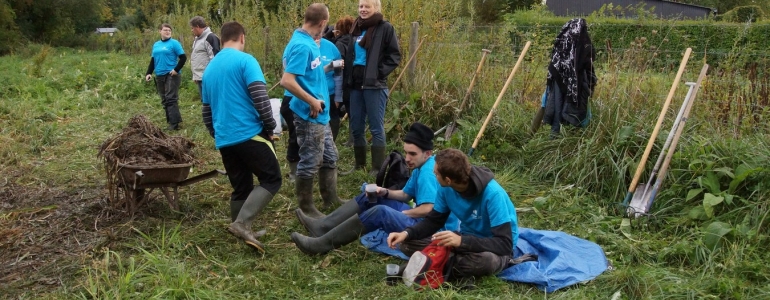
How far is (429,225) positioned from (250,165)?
1.40 metres

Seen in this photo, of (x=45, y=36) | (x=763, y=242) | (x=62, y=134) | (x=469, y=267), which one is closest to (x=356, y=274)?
(x=469, y=267)

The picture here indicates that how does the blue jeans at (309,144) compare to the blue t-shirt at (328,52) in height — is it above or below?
below

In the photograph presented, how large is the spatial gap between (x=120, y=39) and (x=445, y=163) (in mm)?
31634

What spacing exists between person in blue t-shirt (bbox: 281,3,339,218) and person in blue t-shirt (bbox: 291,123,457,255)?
508 millimetres

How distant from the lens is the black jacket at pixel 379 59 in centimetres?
639

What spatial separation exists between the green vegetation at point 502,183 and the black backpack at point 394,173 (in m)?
0.58

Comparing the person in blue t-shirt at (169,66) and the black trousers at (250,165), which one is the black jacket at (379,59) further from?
the person in blue t-shirt at (169,66)

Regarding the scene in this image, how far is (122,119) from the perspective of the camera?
10641 mm

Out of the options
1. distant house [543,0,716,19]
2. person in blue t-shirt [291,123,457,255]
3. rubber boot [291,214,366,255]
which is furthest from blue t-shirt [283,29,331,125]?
distant house [543,0,716,19]

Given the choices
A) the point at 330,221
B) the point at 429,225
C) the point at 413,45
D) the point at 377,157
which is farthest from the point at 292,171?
the point at 413,45

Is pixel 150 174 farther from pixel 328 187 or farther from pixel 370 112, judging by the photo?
pixel 370 112

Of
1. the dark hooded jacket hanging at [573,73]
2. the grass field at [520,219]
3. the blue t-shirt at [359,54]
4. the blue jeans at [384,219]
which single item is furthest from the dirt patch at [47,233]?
the dark hooded jacket hanging at [573,73]

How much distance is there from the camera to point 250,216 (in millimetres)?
4742

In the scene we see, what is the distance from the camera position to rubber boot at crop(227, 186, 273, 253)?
464cm
